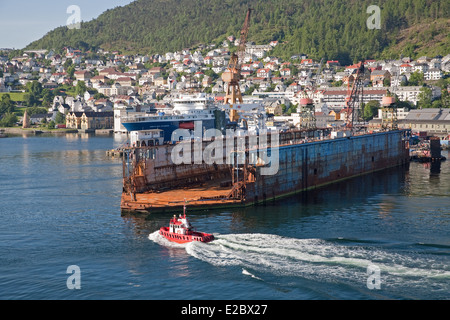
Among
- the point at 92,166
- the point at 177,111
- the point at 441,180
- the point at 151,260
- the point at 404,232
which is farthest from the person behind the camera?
the point at 92,166

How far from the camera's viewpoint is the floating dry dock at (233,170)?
63.0m

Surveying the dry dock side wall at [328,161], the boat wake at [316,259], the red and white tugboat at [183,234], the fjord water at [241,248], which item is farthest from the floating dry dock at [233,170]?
the boat wake at [316,259]

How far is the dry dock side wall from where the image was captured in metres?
69.2

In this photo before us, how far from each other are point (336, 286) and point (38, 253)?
24399mm

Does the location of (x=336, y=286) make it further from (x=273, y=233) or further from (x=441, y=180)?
(x=441, y=180)

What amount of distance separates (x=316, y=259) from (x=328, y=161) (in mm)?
41766

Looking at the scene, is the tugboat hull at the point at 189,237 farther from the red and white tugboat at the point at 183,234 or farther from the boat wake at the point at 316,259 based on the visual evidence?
the boat wake at the point at 316,259

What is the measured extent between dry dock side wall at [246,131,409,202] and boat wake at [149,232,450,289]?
57.8ft

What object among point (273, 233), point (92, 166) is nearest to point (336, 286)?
point (273, 233)

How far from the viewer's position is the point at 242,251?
44.9 m

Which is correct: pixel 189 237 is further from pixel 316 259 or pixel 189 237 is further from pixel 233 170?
pixel 233 170

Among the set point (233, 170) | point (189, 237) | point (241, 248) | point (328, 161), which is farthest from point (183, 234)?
point (328, 161)

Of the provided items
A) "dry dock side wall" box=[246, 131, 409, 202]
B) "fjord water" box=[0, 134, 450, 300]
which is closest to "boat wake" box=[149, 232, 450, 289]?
"fjord water" box=[0, 134, 450, 300]

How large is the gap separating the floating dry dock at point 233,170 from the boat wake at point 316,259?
1109 centimetres
